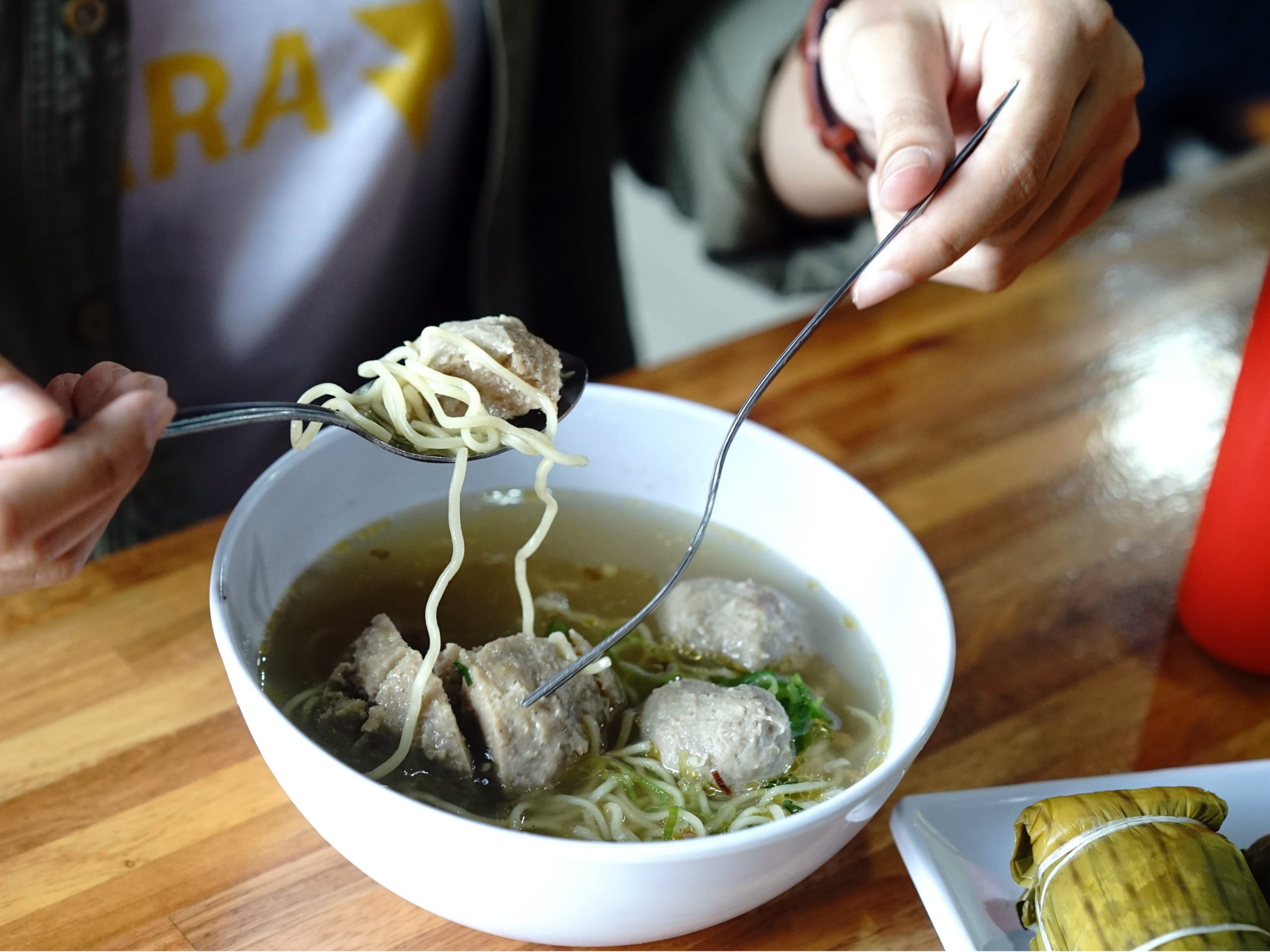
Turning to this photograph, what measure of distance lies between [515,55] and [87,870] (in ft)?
3.95

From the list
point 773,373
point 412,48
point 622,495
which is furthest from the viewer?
point 412,48

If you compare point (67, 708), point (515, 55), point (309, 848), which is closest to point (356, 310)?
point (515, 55)

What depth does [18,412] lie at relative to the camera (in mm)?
717

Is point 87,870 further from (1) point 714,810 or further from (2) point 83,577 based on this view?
(1) point 714,810

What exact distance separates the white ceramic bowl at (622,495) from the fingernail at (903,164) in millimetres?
324

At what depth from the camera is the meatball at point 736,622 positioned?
1.17m

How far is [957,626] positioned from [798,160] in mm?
840

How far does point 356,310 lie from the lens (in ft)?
5.69

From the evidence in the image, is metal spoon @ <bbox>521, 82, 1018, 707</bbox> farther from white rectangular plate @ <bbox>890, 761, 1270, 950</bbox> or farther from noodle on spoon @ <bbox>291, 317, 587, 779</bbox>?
white rectangular plate @ <bbox>890, 761, 1270, 950</bbox>

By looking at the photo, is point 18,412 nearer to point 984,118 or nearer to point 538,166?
point 984,118

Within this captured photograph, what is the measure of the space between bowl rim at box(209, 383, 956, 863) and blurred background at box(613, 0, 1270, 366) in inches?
86.5

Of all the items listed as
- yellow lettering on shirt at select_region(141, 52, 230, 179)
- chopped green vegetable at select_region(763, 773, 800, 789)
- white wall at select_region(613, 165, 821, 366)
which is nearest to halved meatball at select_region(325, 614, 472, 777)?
chopped green vegetable at select_region(763, 773, 800, 789)

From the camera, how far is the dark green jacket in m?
1.37

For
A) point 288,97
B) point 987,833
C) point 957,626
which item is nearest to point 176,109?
point 288,97
